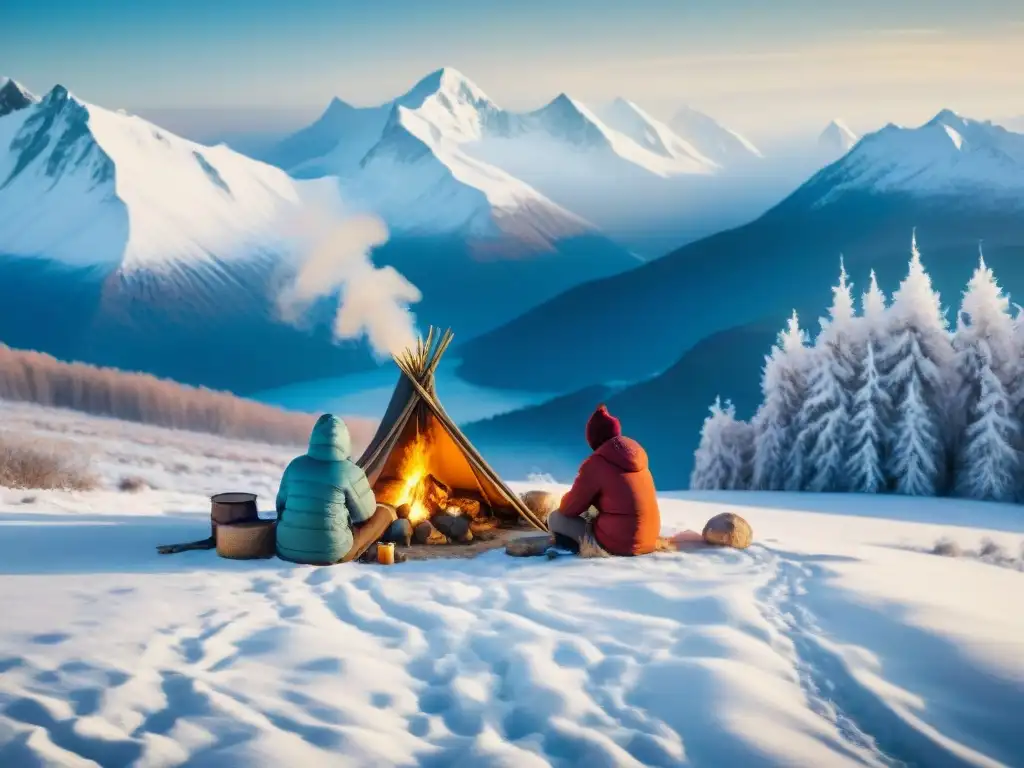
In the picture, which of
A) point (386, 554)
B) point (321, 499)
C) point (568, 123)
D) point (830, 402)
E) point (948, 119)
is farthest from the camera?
point (568, 123)

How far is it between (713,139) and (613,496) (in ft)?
25.0

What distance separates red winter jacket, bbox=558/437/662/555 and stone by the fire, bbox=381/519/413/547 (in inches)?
32.7

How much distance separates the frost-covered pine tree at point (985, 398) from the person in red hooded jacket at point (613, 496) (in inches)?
162

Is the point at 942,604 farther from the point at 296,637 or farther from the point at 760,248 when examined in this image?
the point at 760,248

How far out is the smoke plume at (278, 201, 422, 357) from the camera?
11.3 meters

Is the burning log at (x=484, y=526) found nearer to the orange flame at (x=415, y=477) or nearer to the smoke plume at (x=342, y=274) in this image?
the orange flame at (x=415, y=477)

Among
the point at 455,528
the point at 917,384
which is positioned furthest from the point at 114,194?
the point at 917,384

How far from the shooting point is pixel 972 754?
264 centimetres

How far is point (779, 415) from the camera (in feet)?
28.1

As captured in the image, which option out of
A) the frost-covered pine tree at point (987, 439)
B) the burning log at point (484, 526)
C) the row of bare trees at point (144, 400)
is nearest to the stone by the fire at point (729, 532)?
the burning log at point (484, 526)

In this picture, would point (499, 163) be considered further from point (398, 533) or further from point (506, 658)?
point (506, 658)

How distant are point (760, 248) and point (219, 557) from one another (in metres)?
8.59

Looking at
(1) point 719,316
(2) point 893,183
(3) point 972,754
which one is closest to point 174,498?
(3) point 972,754

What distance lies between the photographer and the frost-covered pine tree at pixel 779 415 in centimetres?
850
